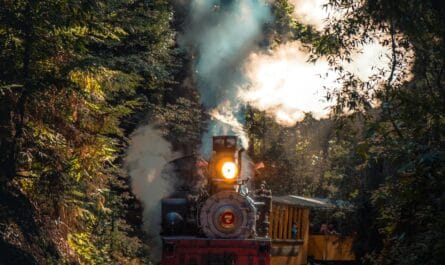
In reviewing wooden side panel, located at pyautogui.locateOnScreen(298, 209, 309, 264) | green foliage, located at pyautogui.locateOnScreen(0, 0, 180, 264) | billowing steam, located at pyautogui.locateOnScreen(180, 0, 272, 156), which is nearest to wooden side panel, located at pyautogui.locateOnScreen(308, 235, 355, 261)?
wooden side panel, located at pyautogui.locateOnScreen(298, 209, 309, 264)

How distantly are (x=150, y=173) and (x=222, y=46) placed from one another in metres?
4.73

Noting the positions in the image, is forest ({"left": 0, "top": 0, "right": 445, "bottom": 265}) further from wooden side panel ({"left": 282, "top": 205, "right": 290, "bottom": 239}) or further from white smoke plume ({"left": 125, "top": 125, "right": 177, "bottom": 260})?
wooden side panel ({"left": 282, "top": 205, "right": 290, "bottom": 239})

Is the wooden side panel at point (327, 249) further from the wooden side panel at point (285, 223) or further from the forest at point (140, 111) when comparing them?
the forest at point (140, 111)

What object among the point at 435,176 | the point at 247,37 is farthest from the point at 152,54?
the point at 435,176

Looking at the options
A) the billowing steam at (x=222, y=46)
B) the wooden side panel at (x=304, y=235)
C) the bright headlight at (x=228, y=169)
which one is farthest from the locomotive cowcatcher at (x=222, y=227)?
the wooden side panel at (x=304, y=235)

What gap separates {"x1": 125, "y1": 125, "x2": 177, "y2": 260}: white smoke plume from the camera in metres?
16.2

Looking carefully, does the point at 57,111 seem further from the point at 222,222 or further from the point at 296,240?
the point at 296,240

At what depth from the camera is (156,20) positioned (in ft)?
51.8

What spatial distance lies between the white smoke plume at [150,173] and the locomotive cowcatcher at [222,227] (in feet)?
11.6

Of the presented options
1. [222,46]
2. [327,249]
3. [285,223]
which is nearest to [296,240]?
[285,223]

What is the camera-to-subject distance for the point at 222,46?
19094mm

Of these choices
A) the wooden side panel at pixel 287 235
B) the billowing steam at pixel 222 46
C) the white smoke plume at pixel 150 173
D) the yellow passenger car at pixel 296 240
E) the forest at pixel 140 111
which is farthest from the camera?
the yellow passenger car at pixel 296 240

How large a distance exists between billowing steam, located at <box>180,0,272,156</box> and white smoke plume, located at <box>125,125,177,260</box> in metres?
1.57

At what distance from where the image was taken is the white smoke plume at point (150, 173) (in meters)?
16.2
